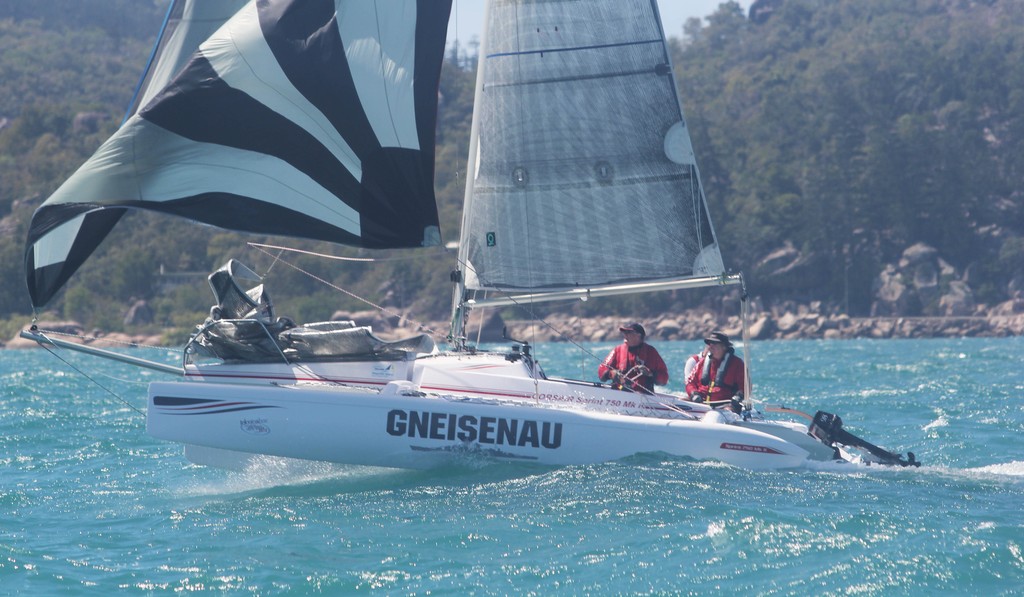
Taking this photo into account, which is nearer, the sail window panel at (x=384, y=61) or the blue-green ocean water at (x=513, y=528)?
the blue-green ocean water at (x=513, y=528)

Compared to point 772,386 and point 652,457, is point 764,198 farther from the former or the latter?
→ point 652,457

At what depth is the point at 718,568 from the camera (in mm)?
6457

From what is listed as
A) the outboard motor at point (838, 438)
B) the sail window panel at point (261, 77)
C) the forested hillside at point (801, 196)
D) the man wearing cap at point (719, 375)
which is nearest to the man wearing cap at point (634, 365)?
the man wearing cap at point (719, 375)

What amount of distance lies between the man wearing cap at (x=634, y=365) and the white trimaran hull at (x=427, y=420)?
298 mm

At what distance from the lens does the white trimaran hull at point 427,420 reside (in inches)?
340

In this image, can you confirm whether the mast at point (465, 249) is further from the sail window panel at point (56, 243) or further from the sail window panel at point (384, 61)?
the sail window panel at point (56, 243)

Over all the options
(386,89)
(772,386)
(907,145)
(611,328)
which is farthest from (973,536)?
(907,145)

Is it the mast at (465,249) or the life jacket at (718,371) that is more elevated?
the mast at (465,249)

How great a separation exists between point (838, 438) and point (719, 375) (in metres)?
1.09

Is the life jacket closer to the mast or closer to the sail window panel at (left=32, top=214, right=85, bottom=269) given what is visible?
the mast

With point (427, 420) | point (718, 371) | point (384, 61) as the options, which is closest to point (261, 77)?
point (384, 61)

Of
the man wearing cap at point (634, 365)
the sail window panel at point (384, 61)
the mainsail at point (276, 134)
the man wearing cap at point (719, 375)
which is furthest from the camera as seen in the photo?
the man wearing cap at point (719, 375)

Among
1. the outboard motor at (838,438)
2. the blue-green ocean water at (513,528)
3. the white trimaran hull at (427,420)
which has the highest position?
the white trimaran hull at (427,420)

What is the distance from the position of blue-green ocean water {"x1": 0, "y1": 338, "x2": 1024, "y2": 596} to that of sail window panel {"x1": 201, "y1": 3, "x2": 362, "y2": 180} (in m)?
2.48
